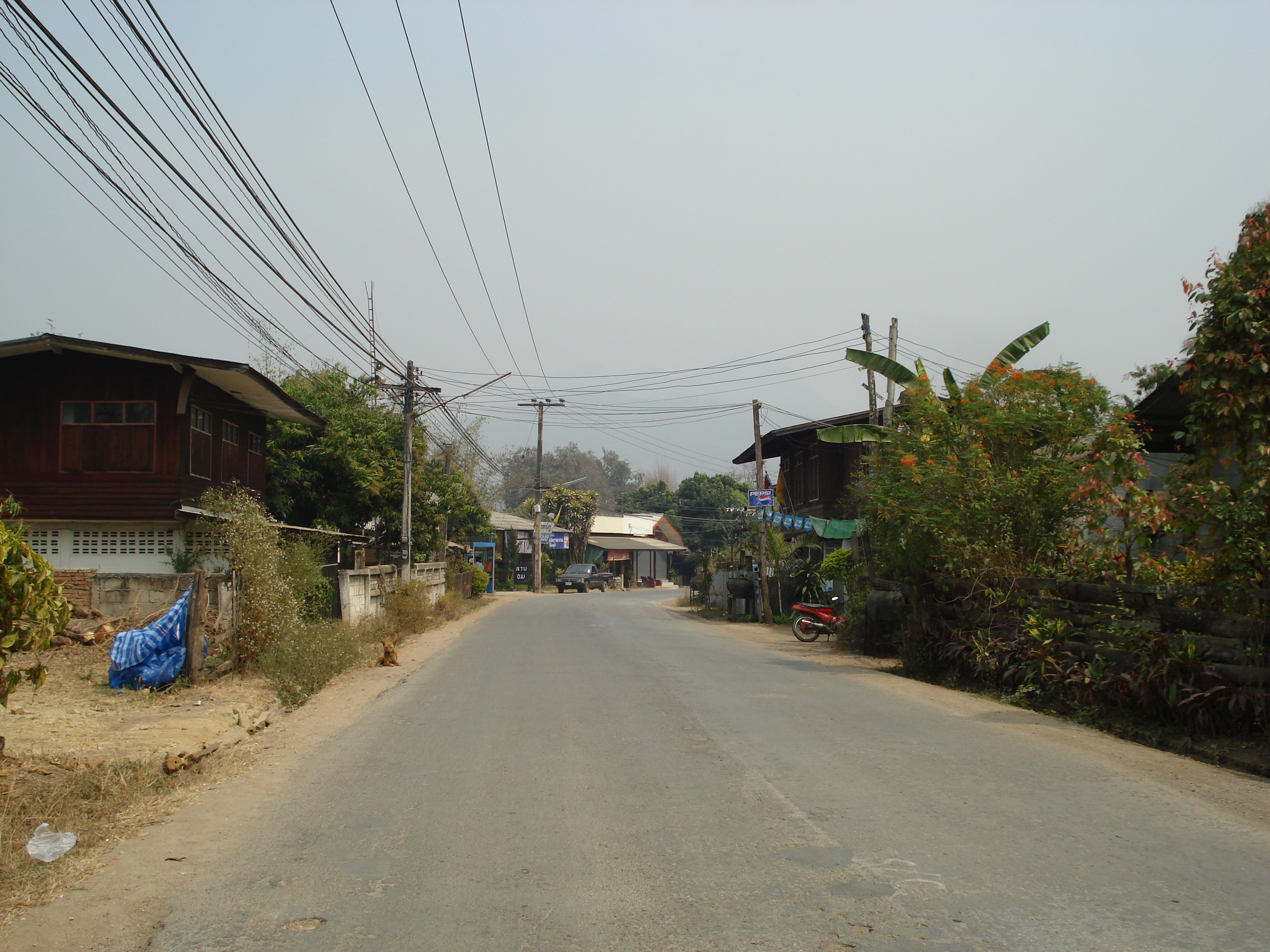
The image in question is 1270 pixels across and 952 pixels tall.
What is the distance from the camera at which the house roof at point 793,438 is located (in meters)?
30.1

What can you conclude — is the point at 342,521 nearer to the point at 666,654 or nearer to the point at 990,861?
the point at 666,654

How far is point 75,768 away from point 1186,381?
10276 mm

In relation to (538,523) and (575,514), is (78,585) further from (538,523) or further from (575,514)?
(575,514)

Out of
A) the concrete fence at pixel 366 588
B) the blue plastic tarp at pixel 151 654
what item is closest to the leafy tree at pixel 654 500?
the concrete fence at pixel 366 588

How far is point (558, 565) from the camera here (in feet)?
236

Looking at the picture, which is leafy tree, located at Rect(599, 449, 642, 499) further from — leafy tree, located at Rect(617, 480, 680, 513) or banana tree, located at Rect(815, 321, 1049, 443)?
banana tree, located at Rect(815, 321, 1049, 443)

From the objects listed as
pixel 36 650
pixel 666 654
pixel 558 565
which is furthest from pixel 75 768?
pixel 558 565

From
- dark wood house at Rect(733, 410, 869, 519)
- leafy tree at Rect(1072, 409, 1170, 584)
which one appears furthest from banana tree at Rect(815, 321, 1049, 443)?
dark wood house at Rect(733, 410, 869, 519)

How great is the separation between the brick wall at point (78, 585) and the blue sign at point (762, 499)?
17.7 m

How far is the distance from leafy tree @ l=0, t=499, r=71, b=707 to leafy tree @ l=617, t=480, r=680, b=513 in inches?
3276

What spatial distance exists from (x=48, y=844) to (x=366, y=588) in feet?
58.3

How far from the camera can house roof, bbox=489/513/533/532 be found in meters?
62.0

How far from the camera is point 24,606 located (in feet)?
21.3

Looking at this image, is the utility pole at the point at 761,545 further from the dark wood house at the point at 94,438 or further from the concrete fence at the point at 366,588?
the dark wood house at the point at 94,438
